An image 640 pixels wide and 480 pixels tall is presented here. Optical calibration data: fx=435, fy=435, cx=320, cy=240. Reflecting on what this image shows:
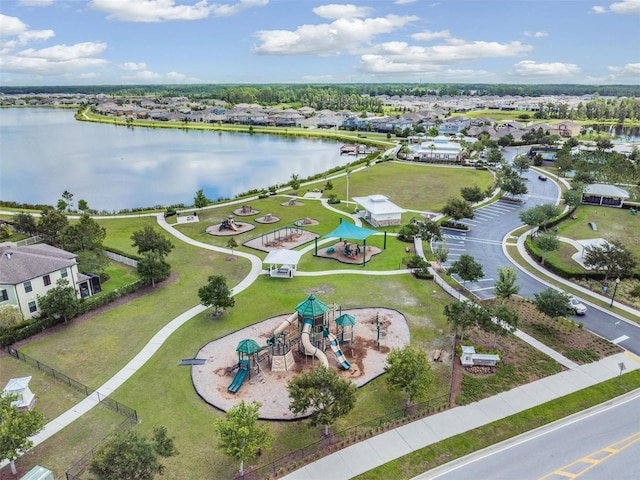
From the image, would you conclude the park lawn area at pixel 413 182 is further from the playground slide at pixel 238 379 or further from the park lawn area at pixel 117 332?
the playground slide at pixel 238 379

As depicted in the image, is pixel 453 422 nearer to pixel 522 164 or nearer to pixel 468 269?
pixel 468 269

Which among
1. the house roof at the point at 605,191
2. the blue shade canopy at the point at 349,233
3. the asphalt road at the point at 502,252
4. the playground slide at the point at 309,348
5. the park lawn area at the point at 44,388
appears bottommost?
the asphalt road at the point at 502,252

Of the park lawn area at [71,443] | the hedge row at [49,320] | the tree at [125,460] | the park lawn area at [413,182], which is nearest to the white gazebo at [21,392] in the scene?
the park lawn area at [71,443]

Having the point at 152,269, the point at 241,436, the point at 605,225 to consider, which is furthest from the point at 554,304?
the point at 605,225

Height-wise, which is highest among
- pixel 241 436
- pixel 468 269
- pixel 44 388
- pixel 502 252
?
pixel 468 269

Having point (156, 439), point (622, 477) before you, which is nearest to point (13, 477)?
point (156, 439)

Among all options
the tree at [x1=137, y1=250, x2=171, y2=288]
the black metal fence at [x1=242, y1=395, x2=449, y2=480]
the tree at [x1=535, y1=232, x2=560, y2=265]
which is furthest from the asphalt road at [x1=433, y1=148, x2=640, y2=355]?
the tree at [x1=137, y1=250, x2=171, y2=288]
